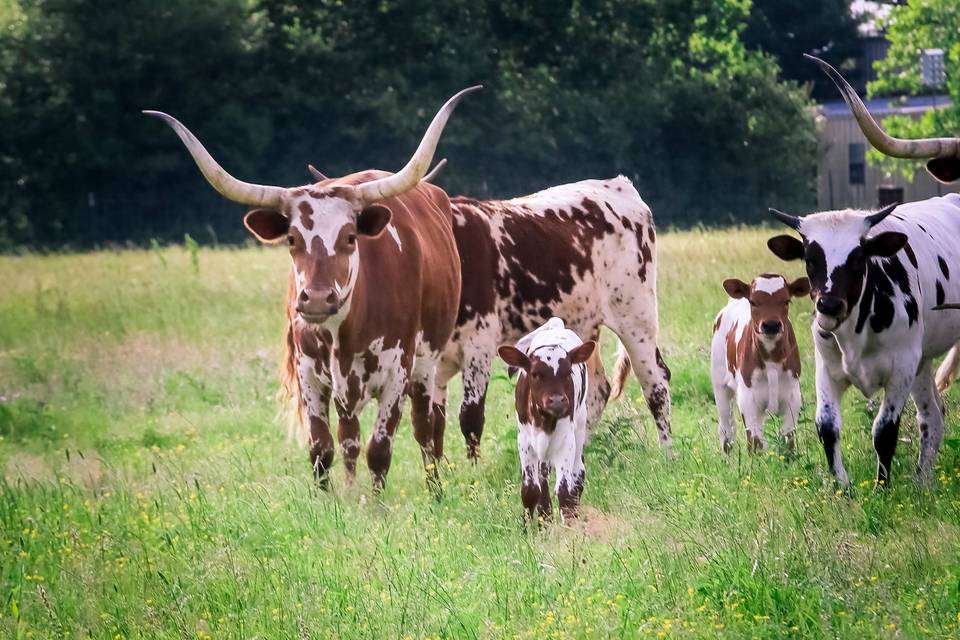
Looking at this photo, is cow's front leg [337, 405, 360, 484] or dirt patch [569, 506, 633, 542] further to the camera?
cow's front leg [337, 405, 360, 484]

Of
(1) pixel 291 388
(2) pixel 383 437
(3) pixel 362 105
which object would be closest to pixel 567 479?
(2) pixel 383 437

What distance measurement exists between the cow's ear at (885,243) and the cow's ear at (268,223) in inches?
119

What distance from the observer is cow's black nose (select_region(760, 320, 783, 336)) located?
8.66m

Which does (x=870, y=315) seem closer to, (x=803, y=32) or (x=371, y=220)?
(x=371, y=220)

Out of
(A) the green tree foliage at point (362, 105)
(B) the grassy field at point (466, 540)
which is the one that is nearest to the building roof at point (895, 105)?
(A) the green tree foliage at point (362, 105)

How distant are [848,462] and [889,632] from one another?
3189 mm

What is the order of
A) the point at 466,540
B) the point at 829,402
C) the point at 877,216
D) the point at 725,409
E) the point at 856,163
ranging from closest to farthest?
the point at 466,540 < the point at 877,216 < the point at 829,402 < the point at 725,409 < the point at 856,163

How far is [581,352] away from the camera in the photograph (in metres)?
7.61

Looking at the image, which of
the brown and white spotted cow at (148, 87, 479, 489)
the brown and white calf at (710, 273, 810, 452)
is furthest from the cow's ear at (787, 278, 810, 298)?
the brown and white spotted cow at (148, 87, 479, 489)

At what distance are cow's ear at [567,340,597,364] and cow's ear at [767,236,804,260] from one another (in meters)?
1.09

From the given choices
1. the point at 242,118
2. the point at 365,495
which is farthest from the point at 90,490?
the point at 242,118

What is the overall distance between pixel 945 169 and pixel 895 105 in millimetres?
34074

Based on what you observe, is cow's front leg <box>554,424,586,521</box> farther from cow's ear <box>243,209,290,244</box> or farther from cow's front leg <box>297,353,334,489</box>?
cow's ear <box>243,209,290,244</box>

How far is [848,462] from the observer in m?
8.17
